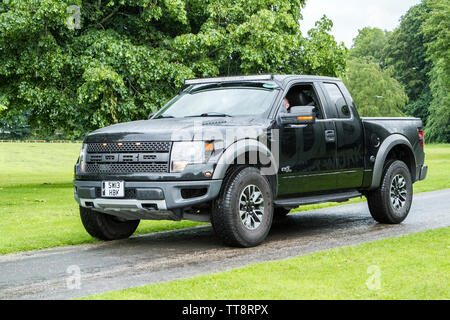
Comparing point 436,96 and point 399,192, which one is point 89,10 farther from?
point 436,96

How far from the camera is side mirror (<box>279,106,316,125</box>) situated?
8.29 meters

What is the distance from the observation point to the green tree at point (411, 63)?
8306 cm

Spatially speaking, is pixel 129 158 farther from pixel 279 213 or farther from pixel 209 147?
pixel 279 213

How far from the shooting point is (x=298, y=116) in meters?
8.32

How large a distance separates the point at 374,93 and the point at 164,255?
62.2m

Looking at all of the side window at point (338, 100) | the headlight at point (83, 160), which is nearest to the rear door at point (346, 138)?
A: the side window at point (338, 100)

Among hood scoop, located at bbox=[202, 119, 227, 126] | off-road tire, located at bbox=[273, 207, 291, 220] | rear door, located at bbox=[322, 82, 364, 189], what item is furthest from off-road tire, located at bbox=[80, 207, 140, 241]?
rear door, located at bbox=[322, 82, 364, 189]

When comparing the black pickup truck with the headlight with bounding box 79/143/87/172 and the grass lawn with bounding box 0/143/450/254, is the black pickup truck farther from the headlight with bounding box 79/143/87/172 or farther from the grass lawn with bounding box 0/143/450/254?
the grass lawn with bounding box 0/143/450/254

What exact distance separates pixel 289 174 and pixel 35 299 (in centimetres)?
391

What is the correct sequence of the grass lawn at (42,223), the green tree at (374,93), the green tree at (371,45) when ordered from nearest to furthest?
the grass lawn at (42,223), the green tree at (374,93), the green tree at (371,45)

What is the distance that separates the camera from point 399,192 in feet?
33.0

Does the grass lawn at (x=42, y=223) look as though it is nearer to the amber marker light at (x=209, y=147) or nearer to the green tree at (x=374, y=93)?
Answer: the amber marker light at (x=209, y=147)

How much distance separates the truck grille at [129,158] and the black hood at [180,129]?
0.08m
